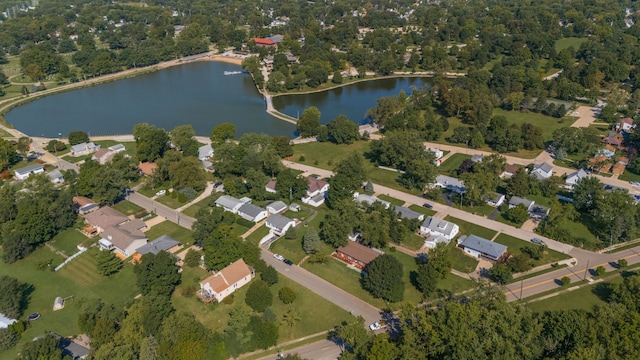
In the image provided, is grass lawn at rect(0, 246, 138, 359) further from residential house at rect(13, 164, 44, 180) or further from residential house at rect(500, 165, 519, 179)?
residential house at rect(500, 165, 519, 179)

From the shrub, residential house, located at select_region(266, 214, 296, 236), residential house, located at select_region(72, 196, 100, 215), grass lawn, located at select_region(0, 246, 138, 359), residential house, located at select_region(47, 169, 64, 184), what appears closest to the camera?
grass lawn, located at select_region(0, 246, 138, 359)

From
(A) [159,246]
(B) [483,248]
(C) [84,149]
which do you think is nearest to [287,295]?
(A) [159,246]

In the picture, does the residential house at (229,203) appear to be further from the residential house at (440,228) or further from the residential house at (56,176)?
the residential house at (56,176)

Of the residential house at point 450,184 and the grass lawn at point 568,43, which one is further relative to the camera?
the grass lawn at point 568,43

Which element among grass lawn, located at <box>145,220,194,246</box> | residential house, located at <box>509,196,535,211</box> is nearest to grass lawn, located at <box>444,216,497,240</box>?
residential house, located at <box>509,196,535,211</box>

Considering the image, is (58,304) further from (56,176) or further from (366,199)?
(366,199)

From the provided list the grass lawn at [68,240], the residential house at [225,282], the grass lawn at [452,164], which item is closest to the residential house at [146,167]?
the grass lawn at [68,240]
